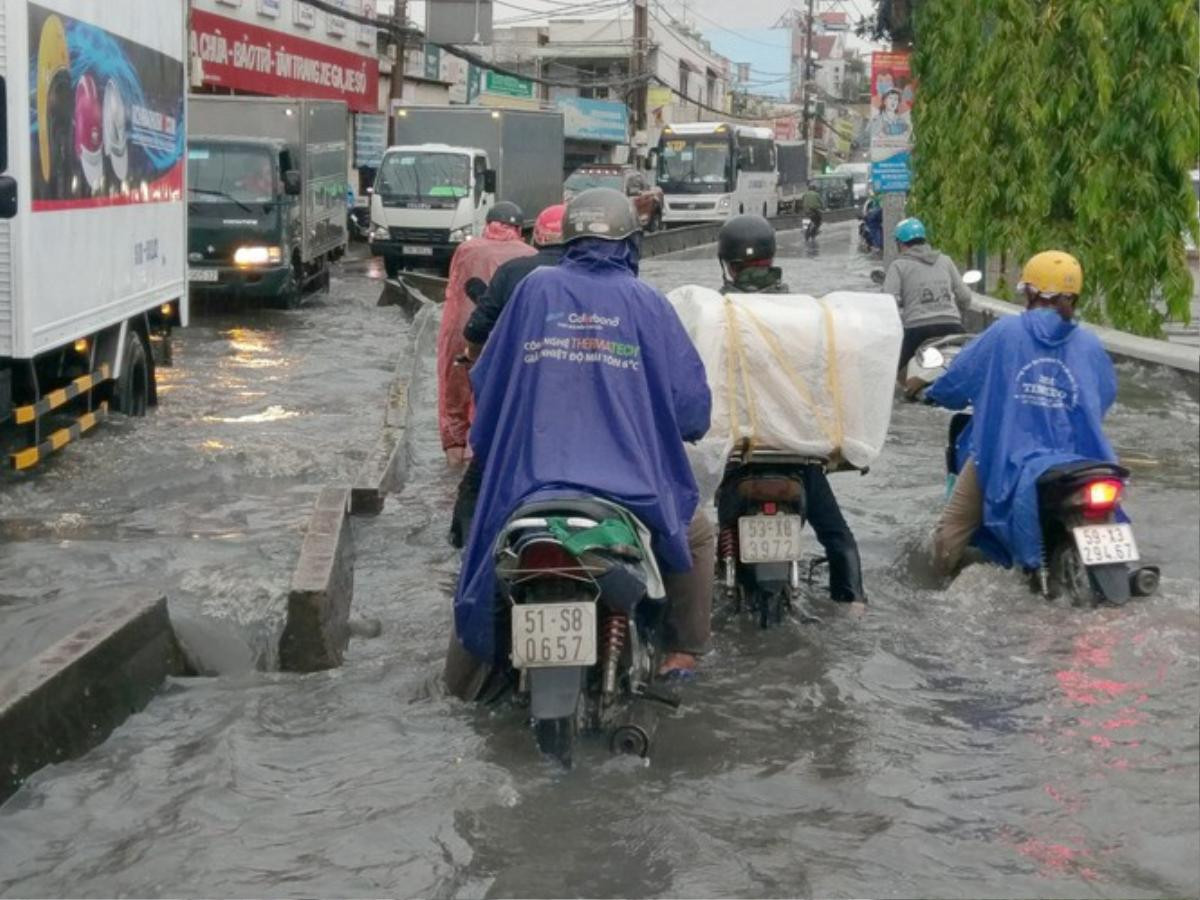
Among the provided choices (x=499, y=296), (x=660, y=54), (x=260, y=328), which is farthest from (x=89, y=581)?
(x=660, y=54)

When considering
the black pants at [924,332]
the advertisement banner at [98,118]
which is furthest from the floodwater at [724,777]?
the black pants at [924,332]

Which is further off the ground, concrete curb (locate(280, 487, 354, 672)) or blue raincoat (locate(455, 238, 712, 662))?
blue raincoat (locate(455, 238, 712, 662))

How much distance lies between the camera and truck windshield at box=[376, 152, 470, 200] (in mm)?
32781

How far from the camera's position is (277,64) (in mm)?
44781

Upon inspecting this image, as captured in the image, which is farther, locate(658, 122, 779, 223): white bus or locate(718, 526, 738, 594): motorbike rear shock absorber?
locate(658, 122, 779, 223): white bus

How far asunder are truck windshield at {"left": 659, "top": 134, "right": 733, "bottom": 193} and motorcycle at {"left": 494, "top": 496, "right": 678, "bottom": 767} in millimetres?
51566

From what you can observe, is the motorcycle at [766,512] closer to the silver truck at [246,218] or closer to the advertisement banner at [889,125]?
the advertisement banner at [889,125]

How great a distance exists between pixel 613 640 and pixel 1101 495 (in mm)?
2675

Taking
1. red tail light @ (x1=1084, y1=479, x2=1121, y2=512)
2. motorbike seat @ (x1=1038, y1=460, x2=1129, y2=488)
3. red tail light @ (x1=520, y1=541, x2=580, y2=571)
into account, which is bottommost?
red tail light @ (x1=1084, y1=479, x2=1121, y2=512)

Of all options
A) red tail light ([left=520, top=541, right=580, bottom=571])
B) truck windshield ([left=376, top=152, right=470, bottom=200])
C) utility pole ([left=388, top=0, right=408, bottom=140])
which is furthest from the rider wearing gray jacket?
utility pole ([left=388, top=0, right=408, bottom=140])

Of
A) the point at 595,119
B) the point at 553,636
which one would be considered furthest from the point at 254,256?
the point at 595,119

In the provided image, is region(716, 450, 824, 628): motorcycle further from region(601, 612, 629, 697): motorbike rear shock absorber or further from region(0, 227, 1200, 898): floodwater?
region(601, 612, 629, 697): motorbike rear shock absorber

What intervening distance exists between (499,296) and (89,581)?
2.23 m

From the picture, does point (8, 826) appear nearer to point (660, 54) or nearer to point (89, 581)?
point (89, 581)
